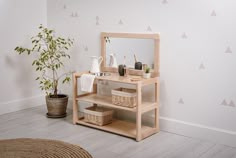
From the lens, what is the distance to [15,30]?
4.30 metres

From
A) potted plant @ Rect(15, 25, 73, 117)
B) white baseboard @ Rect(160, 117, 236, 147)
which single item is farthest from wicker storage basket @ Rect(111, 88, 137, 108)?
potted plant @ Rect(15, 25, 73, 117)

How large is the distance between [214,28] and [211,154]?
1158 millimetres

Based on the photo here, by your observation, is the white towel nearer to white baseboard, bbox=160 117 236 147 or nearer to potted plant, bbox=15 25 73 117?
potted plant, bbox=15 25 73 117

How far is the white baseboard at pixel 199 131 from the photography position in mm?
3268

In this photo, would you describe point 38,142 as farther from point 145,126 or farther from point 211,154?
point 211,154

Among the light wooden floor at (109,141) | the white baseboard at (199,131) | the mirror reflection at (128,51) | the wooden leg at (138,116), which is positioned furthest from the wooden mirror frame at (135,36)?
the light wooden floor at (109,141)

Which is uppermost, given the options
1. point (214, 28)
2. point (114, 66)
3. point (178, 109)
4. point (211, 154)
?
point (214, 28)

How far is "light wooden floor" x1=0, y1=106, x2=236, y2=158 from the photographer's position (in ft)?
10.1

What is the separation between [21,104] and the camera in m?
4.48

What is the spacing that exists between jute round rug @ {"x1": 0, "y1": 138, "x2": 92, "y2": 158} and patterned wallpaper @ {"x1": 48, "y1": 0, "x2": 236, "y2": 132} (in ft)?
3.87

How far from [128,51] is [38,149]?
58.6 inches

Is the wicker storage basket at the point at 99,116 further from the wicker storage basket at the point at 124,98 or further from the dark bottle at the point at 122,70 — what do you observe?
the dark bottle at the point at 122,70

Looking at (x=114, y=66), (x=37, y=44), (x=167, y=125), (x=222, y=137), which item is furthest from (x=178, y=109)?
(x=37, y=44)

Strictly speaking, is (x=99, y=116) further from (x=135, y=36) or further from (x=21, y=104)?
(x=21, y=104)
